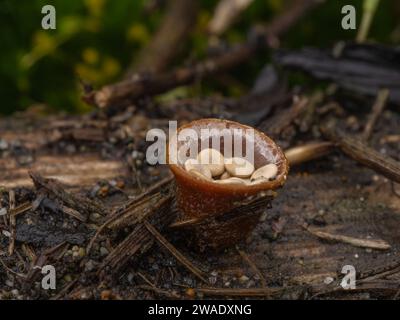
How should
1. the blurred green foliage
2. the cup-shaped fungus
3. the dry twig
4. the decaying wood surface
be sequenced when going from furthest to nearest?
the blurred green foliage < the dry twig < the decaying wood surface < the cup-shaped fungus

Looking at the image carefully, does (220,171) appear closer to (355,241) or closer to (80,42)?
(355,241)

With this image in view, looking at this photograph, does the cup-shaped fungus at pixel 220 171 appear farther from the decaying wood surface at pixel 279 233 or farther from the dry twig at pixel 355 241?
the dry twig at pixel 355 241

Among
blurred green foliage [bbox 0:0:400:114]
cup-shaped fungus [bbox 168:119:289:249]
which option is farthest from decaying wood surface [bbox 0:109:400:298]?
blurred green foliage [bbox 0:0:400:114]

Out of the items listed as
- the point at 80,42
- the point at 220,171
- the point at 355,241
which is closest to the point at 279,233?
the point at 355,241

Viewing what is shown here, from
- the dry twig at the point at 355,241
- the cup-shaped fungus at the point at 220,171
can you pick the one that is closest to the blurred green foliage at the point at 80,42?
the cup-shaped fungus at the point at 220,171

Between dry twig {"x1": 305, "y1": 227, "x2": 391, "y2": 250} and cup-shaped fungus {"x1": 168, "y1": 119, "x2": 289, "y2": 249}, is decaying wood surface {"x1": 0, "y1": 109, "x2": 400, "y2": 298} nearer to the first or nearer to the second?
dry twig {"x1": 305, "y1": 227, "x2": 391, "y2": 250}

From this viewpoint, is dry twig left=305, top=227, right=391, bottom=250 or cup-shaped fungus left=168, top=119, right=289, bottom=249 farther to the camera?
dry twig left=305, top=227, right=391, bottom=250
